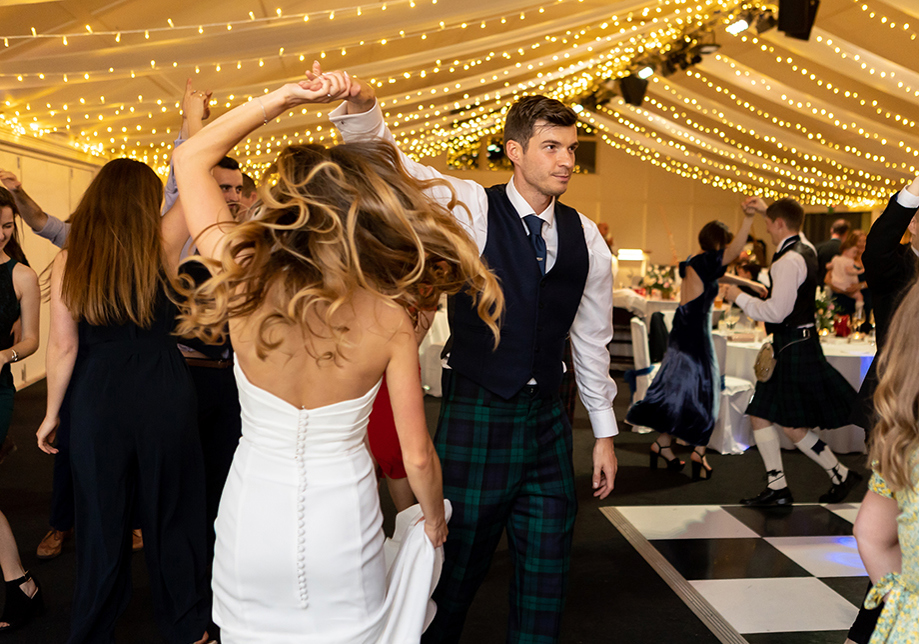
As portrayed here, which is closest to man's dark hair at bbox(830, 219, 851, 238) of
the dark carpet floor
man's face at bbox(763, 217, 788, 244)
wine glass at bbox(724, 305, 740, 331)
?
wine glass at bbox(724, 305, 740, 331)

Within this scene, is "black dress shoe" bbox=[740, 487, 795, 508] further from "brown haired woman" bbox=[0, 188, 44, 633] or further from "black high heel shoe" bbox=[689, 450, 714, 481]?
"brown haired woman" bbox=[0, 188, 44, 633]

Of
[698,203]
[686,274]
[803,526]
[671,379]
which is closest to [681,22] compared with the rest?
[686,274]

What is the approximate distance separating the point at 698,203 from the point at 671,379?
44.2 feet

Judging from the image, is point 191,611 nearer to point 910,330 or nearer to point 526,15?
point 910,330

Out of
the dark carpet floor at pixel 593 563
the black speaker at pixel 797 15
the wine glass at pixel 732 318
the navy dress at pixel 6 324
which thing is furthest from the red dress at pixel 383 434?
the black speaker at pixel 797 15

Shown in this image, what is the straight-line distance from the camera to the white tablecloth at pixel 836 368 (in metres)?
4.86

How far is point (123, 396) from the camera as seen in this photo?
85.7 inches

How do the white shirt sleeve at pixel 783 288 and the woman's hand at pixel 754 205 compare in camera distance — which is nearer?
the white shirt sleeve at pixel 783 288

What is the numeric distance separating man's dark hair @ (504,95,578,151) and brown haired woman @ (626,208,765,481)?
8.39 ft

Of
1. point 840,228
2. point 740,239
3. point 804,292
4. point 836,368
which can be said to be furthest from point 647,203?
point 804,292

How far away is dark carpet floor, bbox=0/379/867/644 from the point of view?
2.56 m

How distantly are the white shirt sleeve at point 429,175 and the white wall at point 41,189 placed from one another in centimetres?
554

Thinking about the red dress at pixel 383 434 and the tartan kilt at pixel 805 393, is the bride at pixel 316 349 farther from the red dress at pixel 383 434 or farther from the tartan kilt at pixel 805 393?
the tartan kilt at pixel 805 393

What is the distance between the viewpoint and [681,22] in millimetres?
6602
